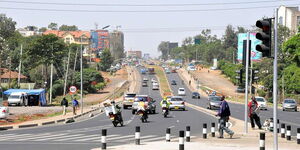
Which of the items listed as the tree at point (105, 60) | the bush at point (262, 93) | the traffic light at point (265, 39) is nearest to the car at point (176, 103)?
the traffic light at point (265, 39)

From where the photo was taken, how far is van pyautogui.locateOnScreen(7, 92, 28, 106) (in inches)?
2571

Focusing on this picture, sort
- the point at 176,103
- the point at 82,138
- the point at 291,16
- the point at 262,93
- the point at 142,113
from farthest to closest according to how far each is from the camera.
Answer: the point at 291,16, the point at 262,93, the point at 176,103, the point at 142,113, the point at 82,138

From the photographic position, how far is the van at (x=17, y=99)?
65.3 metres

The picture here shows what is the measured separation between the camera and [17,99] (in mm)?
65312

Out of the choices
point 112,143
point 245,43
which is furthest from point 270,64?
point 112,143

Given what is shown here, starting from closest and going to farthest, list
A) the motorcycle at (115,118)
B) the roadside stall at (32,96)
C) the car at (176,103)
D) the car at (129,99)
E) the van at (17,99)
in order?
the motorcycle at (115,118) < the car at (176,103) < the car at (129,99) < the van at (17,99) < the roadside stall at (32,96)

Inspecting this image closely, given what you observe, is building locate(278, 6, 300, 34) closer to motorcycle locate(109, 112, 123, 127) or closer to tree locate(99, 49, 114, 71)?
tree locate(99, 49, 114, 71)

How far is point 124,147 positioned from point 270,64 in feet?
319

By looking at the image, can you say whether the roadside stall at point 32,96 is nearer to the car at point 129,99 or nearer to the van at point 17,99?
the van at point 17,99

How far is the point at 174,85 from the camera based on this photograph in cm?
13862

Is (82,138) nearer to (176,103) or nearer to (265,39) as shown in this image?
(265,39)

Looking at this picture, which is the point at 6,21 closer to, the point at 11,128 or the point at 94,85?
the point at 94,85

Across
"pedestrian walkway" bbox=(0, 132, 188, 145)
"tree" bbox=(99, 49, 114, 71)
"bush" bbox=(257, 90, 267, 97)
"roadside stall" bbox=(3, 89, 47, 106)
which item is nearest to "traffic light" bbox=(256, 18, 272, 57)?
"pedestrian walkway" bbox=(0, 132, 188, 145)

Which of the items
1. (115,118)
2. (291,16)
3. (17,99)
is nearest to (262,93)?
(17,99)
